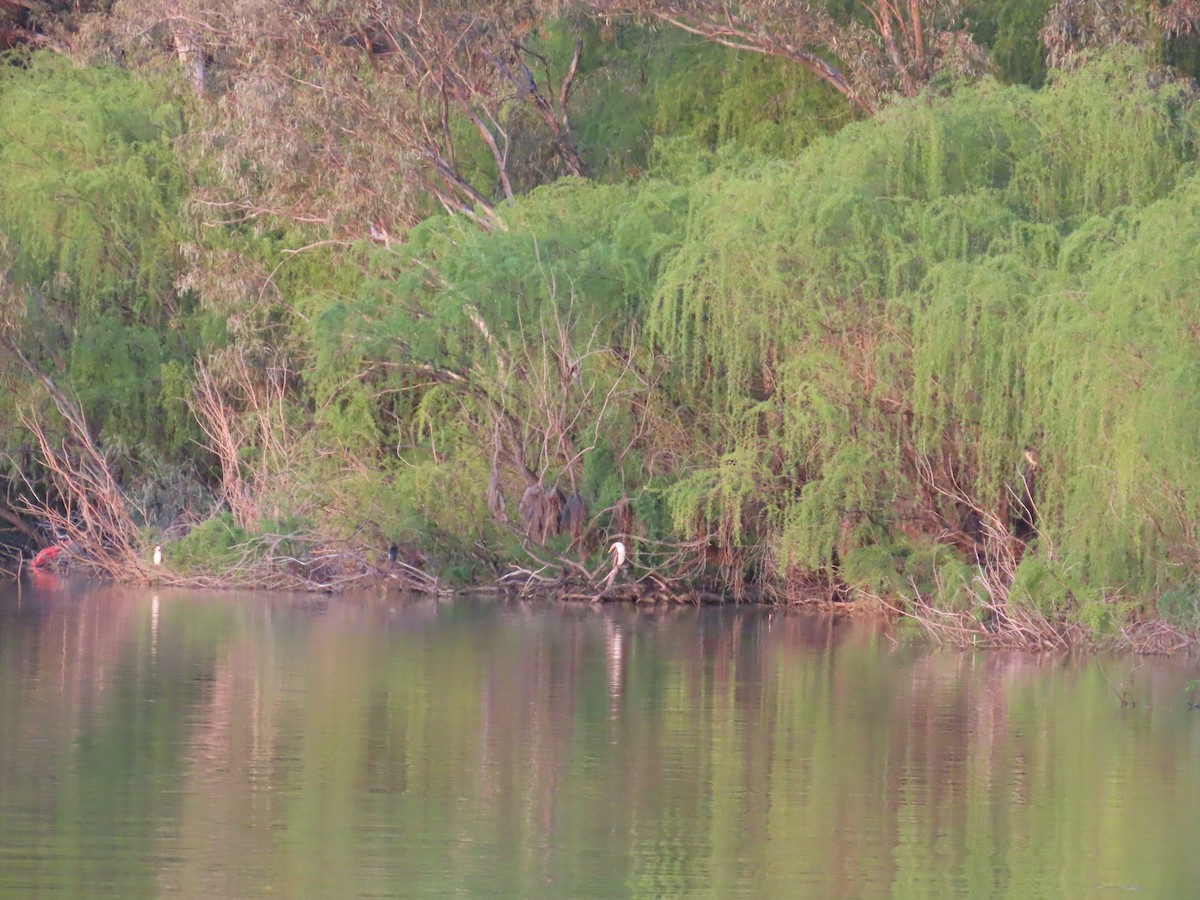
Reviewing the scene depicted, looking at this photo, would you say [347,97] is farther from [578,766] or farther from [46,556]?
[578,766]

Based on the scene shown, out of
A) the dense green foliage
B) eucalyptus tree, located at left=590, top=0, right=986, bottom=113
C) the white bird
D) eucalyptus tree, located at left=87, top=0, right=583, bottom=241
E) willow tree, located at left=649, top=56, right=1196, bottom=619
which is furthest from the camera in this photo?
eucalyptus tree, located at left=87, top=0, right=583, bottom=241

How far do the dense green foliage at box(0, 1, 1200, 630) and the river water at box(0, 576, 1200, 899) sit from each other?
2010mm

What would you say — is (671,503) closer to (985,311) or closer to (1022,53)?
(985,311)

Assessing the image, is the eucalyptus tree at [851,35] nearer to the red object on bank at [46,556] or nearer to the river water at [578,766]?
the river water at [578,766]

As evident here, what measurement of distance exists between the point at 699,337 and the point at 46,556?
31.2ft

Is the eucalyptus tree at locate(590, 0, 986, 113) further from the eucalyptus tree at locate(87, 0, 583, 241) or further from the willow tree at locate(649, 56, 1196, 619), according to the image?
the willow tree at locate(649, 56, 1196, 619)

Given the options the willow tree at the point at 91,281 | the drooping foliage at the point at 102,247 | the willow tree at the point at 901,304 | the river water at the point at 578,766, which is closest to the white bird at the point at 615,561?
the willow tree at the point at 901,304

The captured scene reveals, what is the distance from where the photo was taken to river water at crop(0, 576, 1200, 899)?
31.5ft

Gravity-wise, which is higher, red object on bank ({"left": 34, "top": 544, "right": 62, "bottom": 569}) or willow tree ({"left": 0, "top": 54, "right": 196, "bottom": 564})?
willow tree ({"left": 0, "top": 54, "right": 196, "bottom": 564})

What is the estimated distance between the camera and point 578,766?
12.5 m

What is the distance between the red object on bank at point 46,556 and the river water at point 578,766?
7209 millimetres

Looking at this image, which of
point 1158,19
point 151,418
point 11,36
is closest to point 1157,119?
point 1158,19

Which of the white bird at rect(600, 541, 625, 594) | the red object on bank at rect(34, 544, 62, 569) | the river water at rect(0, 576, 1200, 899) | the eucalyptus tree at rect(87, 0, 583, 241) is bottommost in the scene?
the red object on bank at rect(34, 544, 62, 569)

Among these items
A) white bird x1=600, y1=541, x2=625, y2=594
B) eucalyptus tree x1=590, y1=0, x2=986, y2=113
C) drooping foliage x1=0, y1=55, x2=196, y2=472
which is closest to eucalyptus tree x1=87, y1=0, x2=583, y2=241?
drooping foliage x1=0, y1=55, x2=196, y2=472
